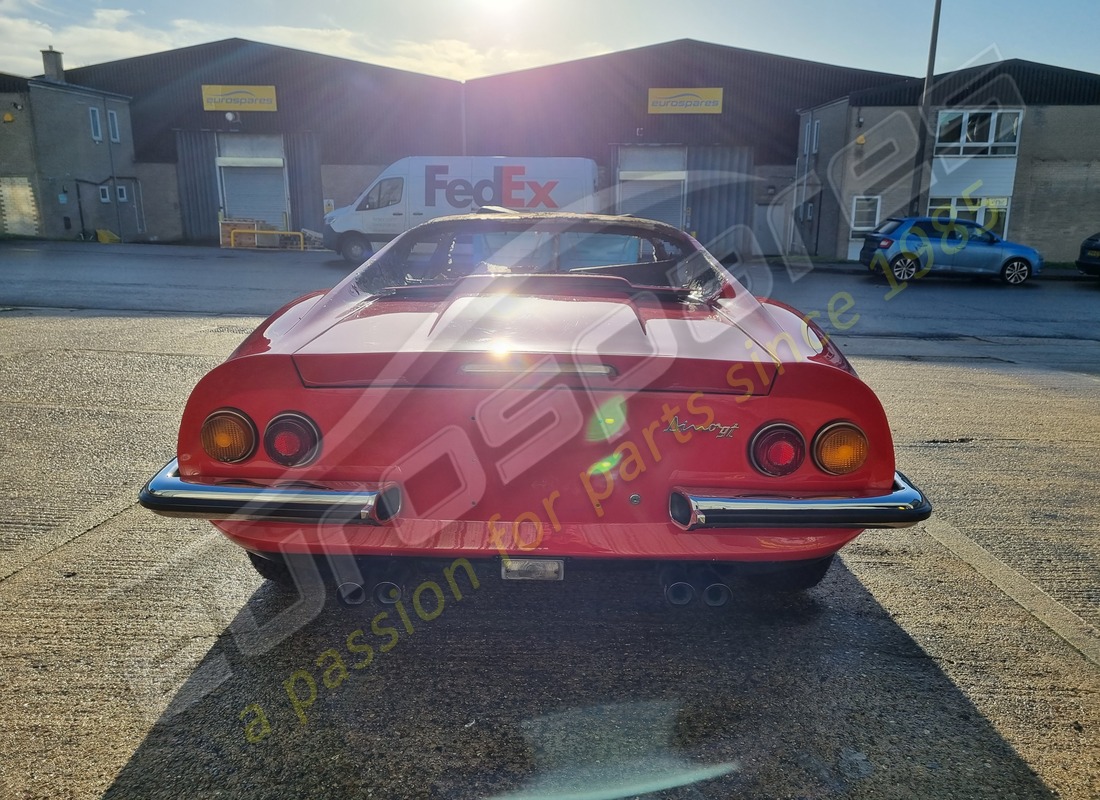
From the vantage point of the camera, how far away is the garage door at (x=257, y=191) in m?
29.5

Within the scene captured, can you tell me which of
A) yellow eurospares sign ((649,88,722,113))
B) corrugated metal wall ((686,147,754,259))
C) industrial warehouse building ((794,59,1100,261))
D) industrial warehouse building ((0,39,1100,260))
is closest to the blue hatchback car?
industrial warehouse building ((794,59,1100,261))

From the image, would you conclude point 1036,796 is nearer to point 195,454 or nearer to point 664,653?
point 664,653

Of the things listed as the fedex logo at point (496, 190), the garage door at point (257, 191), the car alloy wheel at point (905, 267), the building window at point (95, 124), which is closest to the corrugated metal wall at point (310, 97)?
the garage door at point (257, 191)

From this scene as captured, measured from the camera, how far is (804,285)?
17375 millimetres

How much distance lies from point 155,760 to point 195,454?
81 centimetres

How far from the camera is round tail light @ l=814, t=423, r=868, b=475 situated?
217 cm

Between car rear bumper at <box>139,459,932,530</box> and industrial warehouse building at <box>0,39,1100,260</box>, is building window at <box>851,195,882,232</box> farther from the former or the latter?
car rear bumper at <box>139,459,932,530</box>

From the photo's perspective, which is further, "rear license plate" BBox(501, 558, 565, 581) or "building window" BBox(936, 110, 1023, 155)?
"building window" BBox(936, 110, 1023, 155)

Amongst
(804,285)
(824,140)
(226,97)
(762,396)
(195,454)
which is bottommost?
(804,285)

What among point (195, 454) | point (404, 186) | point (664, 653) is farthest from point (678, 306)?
point (404, 186)

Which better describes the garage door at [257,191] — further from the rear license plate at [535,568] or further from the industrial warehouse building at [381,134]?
the rear license plate at [535,568]

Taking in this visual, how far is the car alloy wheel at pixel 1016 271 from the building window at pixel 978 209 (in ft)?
25.2

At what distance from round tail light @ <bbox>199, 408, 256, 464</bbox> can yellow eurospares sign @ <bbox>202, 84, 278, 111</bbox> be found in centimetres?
3095

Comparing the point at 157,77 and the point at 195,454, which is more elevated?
the point at 157,77
